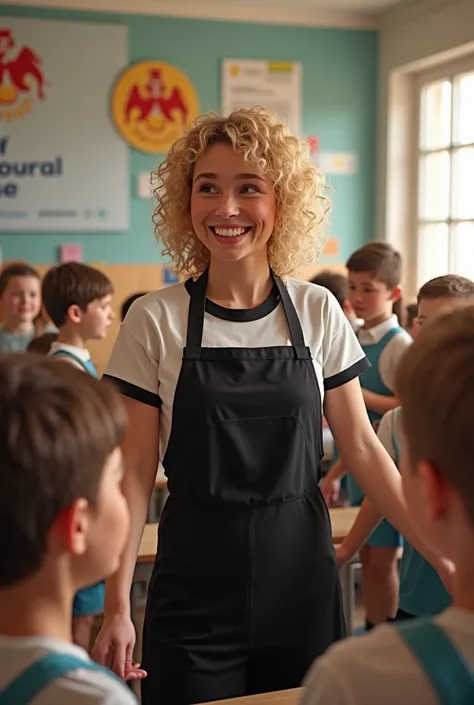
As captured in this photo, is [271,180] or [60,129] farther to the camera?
[60,129]

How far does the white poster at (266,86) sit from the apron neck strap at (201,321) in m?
4.16

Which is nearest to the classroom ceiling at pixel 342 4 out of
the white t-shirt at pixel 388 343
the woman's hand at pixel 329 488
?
the white t-shirt at pixel 388 343

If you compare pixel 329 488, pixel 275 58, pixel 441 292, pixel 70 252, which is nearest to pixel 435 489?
pixel 441 292

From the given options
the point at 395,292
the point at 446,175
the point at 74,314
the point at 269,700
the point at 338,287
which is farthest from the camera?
the point at 446,175

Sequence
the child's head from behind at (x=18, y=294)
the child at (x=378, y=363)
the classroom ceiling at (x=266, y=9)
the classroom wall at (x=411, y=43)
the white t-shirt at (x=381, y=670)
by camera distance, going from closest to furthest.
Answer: the white t-shirt at (x=381, y=670), the child at (x=378, y=363), the child's head from behind at (x=18, y=294), the classroom wall at (x=411, y=43), the classroom ceiling at (x=266, y=9)

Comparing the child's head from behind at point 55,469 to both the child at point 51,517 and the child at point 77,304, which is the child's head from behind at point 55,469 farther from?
the child at point 77,304

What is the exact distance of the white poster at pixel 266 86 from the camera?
5.78m

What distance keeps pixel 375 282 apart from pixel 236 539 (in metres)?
2.09

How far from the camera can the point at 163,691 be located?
1.67 m

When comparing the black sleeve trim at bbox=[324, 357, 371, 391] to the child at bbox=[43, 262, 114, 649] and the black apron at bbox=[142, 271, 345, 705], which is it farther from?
the child at bbox=[43, 262, 114, 649]

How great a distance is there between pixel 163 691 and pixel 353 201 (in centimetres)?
480

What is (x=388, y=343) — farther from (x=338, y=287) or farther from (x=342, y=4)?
(x=342, y=4)

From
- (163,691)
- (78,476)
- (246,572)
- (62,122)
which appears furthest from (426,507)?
(62,122)

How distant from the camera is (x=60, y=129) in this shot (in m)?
5.47
